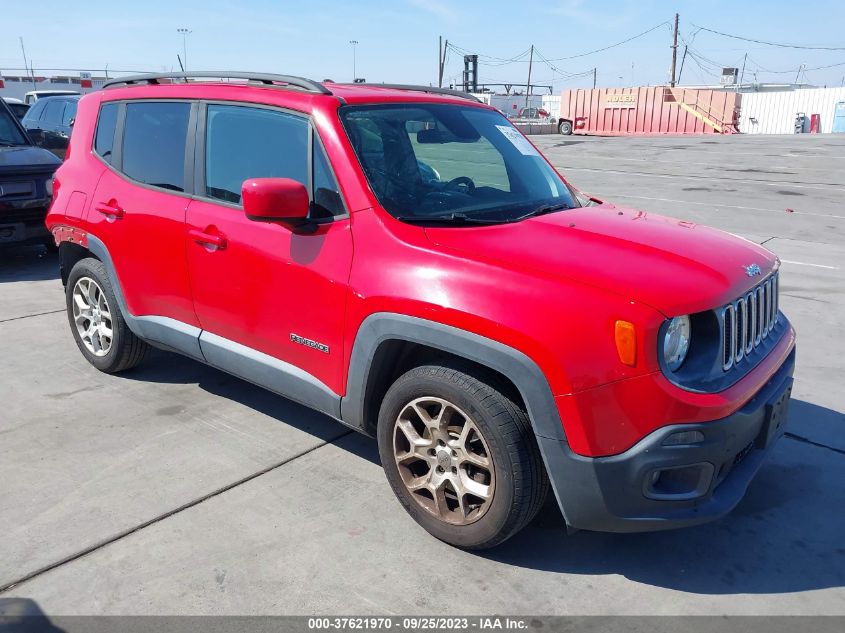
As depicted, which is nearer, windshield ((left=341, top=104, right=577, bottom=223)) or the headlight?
the headlight

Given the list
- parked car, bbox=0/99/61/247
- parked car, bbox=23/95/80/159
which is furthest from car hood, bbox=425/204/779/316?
parked car, bbox=23/95/80/159

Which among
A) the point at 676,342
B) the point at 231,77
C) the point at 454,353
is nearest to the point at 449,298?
the point at 454,353

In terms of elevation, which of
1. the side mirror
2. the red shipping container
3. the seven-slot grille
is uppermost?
the red shipping container

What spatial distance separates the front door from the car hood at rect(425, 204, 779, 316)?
551 millimetres

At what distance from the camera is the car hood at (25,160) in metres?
7.66

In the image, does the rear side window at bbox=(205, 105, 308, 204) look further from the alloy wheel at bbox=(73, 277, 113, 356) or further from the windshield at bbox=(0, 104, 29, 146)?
the windshield at bbox=(0, 104, 29, 146)

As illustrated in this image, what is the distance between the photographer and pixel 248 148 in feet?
12.2

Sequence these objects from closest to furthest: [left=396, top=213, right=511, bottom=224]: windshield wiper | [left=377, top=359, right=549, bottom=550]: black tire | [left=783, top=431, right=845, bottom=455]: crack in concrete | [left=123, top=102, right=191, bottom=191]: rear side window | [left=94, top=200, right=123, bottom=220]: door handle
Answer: [left=377, top=359, right=549, bottom=550]: black tire < [left=396, top=213, right=511, bottom=224]: windshield wiper < [left=783, top=431, right=845, bottom=455]: crack in concrete < [left=123, top=102, right=191, bottom=191]: rear side window < [left=94, top=200, right=123, bottom=220]: door handle

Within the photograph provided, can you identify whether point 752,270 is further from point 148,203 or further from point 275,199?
point 148,203

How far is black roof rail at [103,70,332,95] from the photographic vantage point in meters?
3.60

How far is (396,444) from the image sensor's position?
124 inches

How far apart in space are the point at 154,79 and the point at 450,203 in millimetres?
2287

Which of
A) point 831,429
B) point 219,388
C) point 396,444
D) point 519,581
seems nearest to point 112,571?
point 396,444

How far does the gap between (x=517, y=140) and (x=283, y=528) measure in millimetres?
2459
